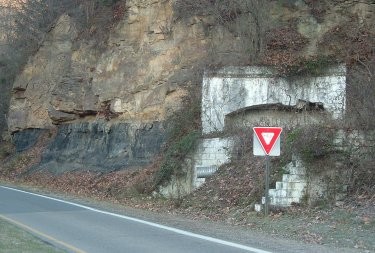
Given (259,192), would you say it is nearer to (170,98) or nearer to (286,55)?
(286,55)

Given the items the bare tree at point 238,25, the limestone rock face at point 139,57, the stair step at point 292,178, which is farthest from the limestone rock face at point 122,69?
the stair step at point 292,178

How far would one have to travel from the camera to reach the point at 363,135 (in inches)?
606

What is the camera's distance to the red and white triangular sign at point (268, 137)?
14391 millimetres

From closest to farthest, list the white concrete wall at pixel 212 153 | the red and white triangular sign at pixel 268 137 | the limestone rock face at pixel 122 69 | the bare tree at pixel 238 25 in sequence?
1. the red and white triangular sign at pixel 268 137
2. the white concrete wall at pixel 212 153
3. the bare tree at pixel 238 25
4. the limestone rock face at pixel 122 69

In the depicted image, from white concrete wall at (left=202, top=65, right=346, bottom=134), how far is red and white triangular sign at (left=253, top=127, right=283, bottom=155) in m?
6.67

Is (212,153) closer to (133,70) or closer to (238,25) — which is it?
(238,25)

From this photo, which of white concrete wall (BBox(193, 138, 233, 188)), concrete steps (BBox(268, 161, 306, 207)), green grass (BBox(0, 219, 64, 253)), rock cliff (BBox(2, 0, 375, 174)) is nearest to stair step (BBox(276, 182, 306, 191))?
concrete steps (BBox(268, 161, 306, 207))

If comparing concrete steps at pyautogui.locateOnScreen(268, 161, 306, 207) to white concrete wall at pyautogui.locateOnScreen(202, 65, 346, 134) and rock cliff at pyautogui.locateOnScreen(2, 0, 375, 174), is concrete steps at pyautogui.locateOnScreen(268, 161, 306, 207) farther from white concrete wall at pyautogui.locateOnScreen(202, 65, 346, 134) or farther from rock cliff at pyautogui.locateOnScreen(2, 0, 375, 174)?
rock cliff at pyautogui.locateOnScreen(2, 0, 375, 174)

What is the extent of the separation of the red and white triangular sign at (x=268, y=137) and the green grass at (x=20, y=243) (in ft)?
20.1

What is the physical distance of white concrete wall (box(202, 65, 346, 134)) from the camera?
20.7 metres

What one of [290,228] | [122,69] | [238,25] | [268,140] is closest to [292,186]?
[268,140]

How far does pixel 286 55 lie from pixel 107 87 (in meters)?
10.8

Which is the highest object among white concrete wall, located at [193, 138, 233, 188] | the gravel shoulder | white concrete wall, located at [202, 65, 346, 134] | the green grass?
white concrete wall, located at [202, 65, 346, 134]

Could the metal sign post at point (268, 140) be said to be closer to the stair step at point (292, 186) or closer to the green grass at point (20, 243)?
the stair step at point (292, 186)
